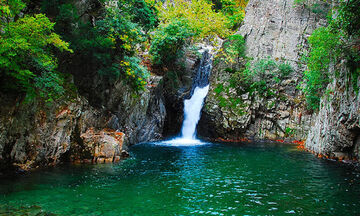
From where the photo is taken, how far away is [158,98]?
26328 millimetres

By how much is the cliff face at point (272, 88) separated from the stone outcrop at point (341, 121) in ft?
33.0

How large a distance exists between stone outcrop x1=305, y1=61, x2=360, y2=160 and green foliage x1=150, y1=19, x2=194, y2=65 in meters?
14.0

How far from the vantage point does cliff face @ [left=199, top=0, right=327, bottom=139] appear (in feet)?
95.2

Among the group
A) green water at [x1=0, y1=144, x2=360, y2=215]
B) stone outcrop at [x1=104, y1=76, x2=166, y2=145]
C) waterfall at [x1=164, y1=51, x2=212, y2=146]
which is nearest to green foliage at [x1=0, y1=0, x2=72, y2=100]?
green water at [x1=0, y1=144, x2=360, y2=215]

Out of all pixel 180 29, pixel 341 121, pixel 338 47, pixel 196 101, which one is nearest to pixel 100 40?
pixel 180 29

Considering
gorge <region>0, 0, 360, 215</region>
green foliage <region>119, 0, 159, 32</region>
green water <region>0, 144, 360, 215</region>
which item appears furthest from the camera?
green foliage <region>119, 0, 159, 32</region>

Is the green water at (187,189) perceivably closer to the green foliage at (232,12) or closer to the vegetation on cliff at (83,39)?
the vegetation on cliff at (83,39)

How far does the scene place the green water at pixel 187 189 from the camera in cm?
806

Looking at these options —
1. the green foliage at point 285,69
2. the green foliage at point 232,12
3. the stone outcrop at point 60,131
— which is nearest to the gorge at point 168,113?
the stone outcrop at point 60,131

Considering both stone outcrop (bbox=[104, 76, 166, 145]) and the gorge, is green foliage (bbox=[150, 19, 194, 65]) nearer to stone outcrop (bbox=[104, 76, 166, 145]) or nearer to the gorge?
the gorge

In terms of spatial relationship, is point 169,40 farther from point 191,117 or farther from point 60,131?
point 60,131

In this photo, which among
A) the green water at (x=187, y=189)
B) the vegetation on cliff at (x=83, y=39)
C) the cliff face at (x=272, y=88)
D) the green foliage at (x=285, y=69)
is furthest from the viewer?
the green foliage at (x=285, y=69)

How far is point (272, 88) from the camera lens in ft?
102

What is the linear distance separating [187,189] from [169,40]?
692 inches
